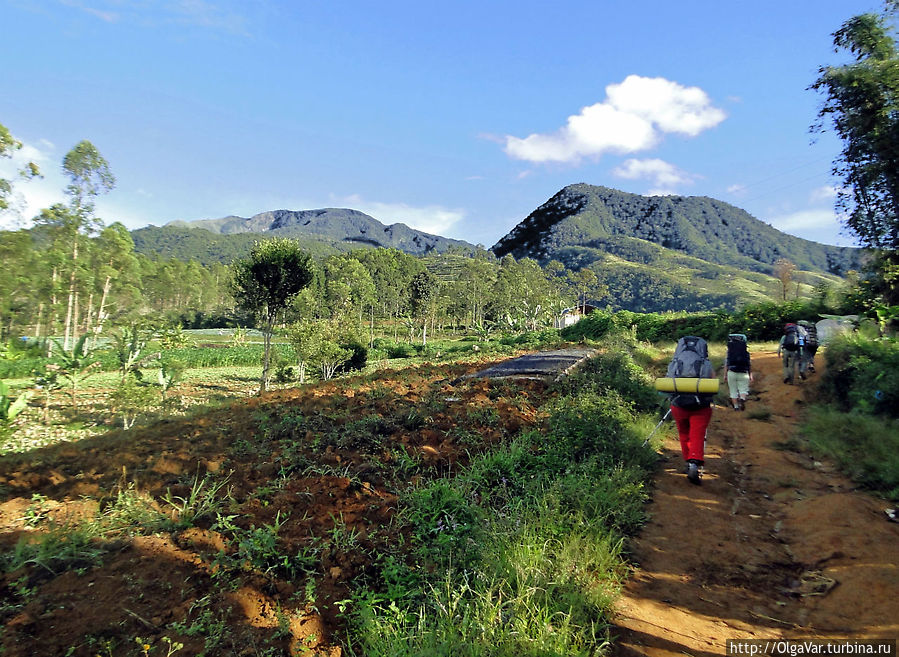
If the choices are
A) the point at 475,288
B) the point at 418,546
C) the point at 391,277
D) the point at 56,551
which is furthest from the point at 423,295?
the point at 56,551

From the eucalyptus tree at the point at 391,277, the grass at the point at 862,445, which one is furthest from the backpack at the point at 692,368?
the eucalyptus tree at the point at 391,277

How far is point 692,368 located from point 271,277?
17.5m

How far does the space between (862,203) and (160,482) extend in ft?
69.7

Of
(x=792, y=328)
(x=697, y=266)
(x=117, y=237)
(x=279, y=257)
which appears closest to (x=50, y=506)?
(x=792, y=328)

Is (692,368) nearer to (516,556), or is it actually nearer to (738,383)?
(516,556)

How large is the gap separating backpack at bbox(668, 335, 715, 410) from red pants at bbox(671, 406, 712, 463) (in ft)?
0.23

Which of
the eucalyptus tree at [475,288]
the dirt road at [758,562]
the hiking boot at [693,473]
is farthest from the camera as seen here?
the eucalyptus tree at [475,288]

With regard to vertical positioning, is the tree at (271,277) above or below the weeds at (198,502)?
above

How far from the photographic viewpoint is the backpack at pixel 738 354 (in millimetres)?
8130

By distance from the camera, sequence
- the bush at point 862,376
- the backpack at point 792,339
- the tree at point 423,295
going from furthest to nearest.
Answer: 1. the tree at point 423,295
2. the backpack at point 792,339
3. the bush at point 862,376

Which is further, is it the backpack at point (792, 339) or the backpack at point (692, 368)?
the backpack at point (792, 339)

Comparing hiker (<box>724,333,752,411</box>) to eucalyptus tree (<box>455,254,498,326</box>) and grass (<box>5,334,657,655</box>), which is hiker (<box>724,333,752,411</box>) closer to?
grass (<box>5,334,657,655</box>)

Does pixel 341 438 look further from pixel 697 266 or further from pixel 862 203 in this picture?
pixel 697 266

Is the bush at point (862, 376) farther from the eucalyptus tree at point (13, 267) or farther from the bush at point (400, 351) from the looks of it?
the bush at point (400, 351)
